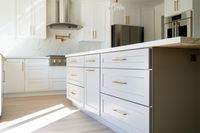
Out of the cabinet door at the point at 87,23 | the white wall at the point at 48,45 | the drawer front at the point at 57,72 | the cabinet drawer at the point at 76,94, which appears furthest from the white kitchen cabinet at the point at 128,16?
the cabinet drawer at the point at 76,94

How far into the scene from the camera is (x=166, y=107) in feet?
4.70

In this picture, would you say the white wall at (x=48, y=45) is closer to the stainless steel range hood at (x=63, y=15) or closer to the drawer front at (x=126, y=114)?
the stainless steel range hood at (x=63, y=15)

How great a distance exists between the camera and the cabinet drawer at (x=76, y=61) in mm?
2701

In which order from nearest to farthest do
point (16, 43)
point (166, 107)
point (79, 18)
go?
point (166, 107) < point (16, 43) < point (79, 18)

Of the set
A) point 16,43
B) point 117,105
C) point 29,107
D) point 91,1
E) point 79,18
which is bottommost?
point 29,107

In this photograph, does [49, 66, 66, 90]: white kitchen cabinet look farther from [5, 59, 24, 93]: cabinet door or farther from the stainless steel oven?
the stainless steel oven

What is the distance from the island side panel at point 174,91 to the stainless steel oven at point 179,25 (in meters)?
2.57

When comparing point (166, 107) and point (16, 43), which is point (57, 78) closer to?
point (16, 43)

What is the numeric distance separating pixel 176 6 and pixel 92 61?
2.67 m

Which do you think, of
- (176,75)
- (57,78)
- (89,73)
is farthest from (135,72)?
(57,78)

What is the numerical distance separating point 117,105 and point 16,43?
374cm

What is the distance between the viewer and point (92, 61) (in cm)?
235

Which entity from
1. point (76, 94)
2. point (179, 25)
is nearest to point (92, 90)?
point (76, 94)

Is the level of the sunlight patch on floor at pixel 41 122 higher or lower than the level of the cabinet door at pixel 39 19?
lower
